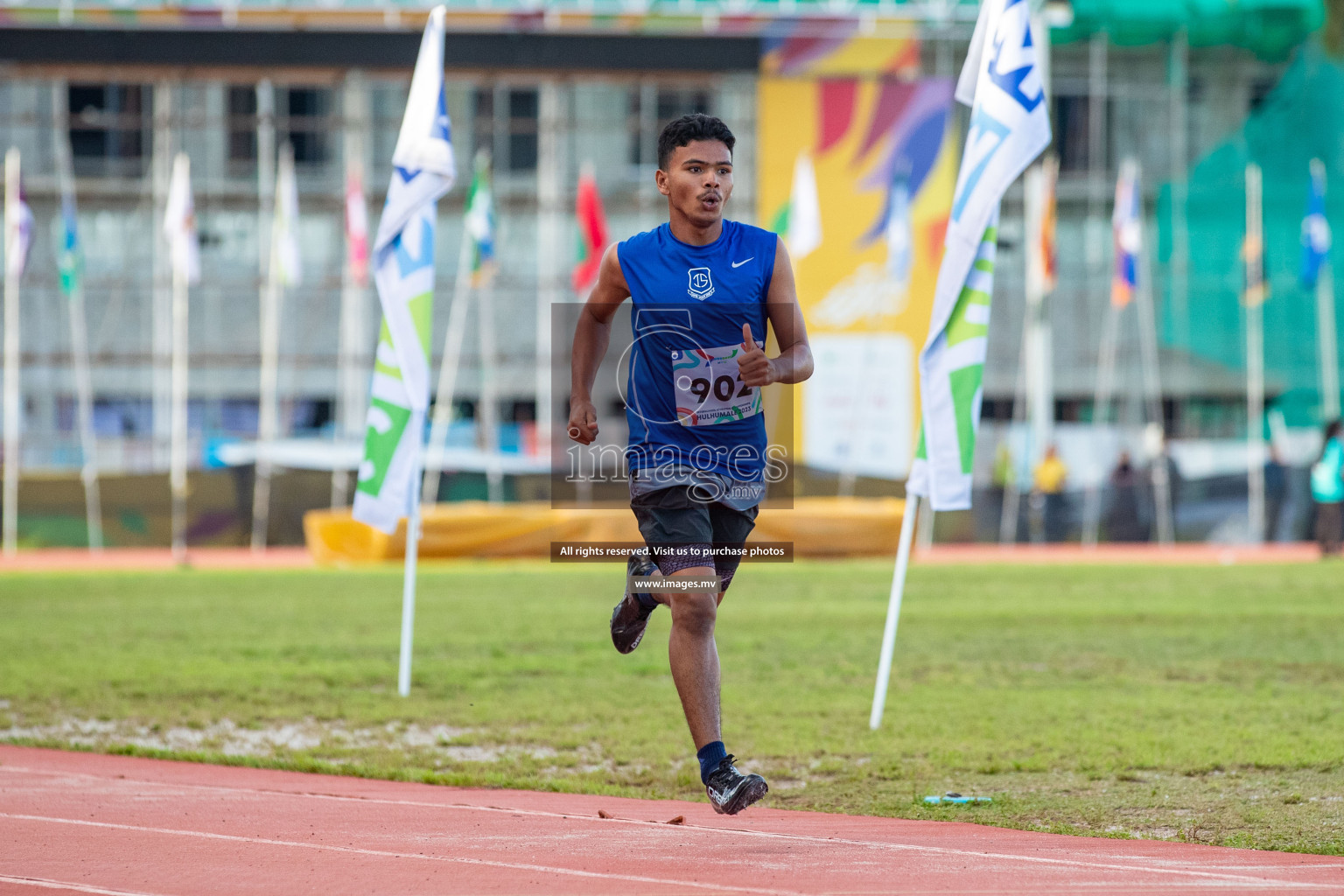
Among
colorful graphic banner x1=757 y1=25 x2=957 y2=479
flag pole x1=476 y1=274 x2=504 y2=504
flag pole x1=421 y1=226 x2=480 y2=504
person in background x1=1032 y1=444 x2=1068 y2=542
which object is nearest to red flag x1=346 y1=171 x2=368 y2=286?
flag pole x1=421 y1=226 x2=480 y2=504

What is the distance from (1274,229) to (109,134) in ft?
97.1

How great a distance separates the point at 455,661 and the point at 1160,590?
1028cm

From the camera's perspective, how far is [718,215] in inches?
203

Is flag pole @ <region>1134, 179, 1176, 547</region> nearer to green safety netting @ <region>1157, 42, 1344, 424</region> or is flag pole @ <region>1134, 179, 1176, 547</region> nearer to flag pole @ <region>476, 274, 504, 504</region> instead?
green safety netting @ <region>1157, 42, 1344, 424</region>

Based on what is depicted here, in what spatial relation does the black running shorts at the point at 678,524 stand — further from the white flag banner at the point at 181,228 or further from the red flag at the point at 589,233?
the white flag banner at the point at 181,228

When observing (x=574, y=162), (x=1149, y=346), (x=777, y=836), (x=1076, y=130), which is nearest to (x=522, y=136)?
(x=574, y=162)

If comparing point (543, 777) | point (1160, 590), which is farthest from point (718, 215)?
point (1160, 590)

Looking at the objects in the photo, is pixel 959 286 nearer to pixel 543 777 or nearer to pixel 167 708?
pixel 543 777

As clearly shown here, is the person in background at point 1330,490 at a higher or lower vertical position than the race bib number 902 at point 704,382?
lower

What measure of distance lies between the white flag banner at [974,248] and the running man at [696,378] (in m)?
2.93

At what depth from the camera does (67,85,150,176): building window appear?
1581 inches

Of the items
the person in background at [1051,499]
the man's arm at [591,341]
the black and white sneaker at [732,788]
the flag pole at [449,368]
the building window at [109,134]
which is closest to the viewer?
the black and white sneaker at [732,788]

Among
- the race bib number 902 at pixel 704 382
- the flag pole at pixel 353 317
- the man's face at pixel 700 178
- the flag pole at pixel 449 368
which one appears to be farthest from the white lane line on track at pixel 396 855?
the flag pole at pixel 353 317

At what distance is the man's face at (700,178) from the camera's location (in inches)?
202
